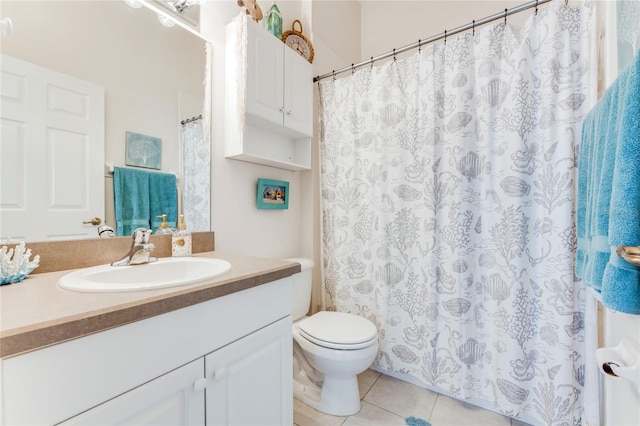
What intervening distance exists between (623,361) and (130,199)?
1.72 meters

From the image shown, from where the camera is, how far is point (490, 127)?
136 centimetres

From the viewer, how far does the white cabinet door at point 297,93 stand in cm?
161

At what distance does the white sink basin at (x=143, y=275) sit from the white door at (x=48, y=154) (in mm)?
206

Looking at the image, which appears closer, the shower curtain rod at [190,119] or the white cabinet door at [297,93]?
the shower curtain rod at [190,119]

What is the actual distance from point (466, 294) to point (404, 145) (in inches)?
35.2

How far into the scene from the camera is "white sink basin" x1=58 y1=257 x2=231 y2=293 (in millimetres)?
693

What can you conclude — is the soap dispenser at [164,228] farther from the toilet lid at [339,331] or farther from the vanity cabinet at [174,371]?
Result: the toilet lid at [339,331]

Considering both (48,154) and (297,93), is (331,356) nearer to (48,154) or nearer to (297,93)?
(48,154)

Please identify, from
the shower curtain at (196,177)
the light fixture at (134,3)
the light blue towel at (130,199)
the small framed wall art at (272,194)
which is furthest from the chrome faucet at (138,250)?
the light fixture at (134,3)

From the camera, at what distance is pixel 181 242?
1.20 metres

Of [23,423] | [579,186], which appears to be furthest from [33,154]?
[579,186]

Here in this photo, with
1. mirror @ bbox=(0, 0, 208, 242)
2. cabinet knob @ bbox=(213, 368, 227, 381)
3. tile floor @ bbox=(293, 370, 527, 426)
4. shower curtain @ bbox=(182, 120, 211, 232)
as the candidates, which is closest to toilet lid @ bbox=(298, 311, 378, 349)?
tile floor @ bbox=(293, 370, 527, 426)

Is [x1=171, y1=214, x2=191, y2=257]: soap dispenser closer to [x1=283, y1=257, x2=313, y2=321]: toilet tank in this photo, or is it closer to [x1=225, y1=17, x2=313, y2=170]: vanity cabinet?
[x1=225, y1=17, x2=313, y2=170]: vanity cabinet

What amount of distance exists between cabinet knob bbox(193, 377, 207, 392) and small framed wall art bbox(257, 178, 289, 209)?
3.42ft
